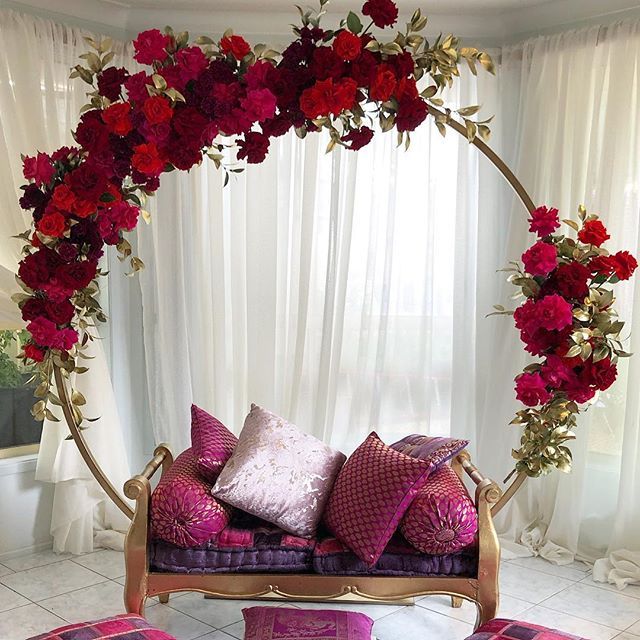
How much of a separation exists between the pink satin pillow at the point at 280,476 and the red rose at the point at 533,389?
0.84m

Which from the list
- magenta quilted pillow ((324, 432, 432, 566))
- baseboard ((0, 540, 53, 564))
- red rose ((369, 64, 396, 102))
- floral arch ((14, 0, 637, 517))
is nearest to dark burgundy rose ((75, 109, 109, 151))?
floral arch ((14, 0, 637, 517))

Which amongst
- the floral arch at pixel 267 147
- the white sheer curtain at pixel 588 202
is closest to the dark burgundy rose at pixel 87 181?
the floral arch at pixel 267 147

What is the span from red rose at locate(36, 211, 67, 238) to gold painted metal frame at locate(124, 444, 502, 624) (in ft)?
3.06

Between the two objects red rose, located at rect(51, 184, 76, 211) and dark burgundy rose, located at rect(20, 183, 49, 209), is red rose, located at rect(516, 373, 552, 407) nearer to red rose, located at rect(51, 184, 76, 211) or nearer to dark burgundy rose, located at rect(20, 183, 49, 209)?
red rose, located at rect(51, 184, 76, 211)

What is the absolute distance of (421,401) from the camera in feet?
15.3

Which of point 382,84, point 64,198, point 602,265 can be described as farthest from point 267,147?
point 602,265

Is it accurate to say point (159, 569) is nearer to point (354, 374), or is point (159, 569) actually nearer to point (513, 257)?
point (354, 374)

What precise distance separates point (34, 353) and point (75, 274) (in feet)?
1.13

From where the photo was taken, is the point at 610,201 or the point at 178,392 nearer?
the point at 610,201

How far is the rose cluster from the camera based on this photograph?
10.0 feet

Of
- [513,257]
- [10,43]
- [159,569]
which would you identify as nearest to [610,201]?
[513,257]

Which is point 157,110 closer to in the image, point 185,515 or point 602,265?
point 185,515

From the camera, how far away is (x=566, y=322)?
3.02 metres

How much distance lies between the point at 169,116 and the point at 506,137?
2.21 meters
